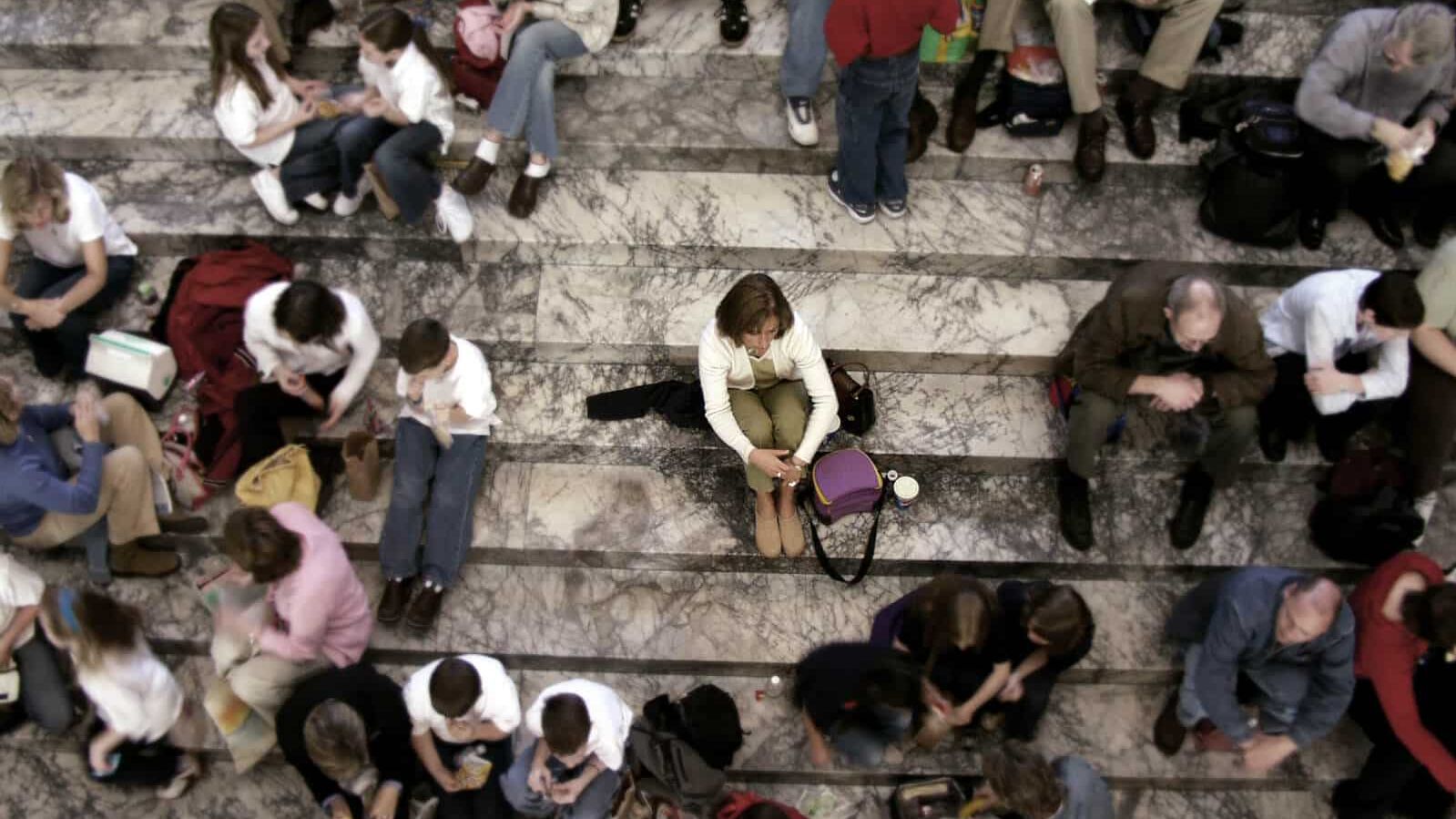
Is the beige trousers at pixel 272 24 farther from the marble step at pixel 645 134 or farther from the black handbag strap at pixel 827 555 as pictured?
the black handbag strap at pixel 827 555

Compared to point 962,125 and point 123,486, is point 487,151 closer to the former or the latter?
point 123,486

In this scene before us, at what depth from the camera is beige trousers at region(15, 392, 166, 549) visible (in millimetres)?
4367

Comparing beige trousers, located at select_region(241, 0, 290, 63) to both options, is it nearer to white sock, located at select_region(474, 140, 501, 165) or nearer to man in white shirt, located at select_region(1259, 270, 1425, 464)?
white sock, located at select_region(474, 140, 501, 165)

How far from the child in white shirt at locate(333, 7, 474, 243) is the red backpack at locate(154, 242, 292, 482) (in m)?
0.62

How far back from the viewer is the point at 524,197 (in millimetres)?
4977

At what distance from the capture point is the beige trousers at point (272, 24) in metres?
4.91

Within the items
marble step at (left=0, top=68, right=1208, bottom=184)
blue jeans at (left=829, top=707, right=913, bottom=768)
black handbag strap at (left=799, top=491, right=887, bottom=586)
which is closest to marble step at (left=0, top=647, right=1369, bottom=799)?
blue jeans at (left=829, top=707, right=913, bottom=768)

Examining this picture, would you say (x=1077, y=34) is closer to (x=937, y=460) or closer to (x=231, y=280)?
(x=937, y=460)

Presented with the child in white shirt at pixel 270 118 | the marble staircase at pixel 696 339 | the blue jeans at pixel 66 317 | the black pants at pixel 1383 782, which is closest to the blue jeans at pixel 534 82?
the marble staircase at pixel 696 339

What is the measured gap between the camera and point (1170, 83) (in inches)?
196

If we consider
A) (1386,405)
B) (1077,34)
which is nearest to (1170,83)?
(1077,34)

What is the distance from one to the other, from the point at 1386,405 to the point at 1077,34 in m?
2.22

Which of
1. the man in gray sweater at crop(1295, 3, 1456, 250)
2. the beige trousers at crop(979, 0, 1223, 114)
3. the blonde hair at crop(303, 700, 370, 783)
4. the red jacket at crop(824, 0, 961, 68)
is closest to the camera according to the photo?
the blonde hair at crop(303, 700, 370, 783)

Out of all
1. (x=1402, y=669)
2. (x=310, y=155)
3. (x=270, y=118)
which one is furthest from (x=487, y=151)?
(x=1402, y=669)
